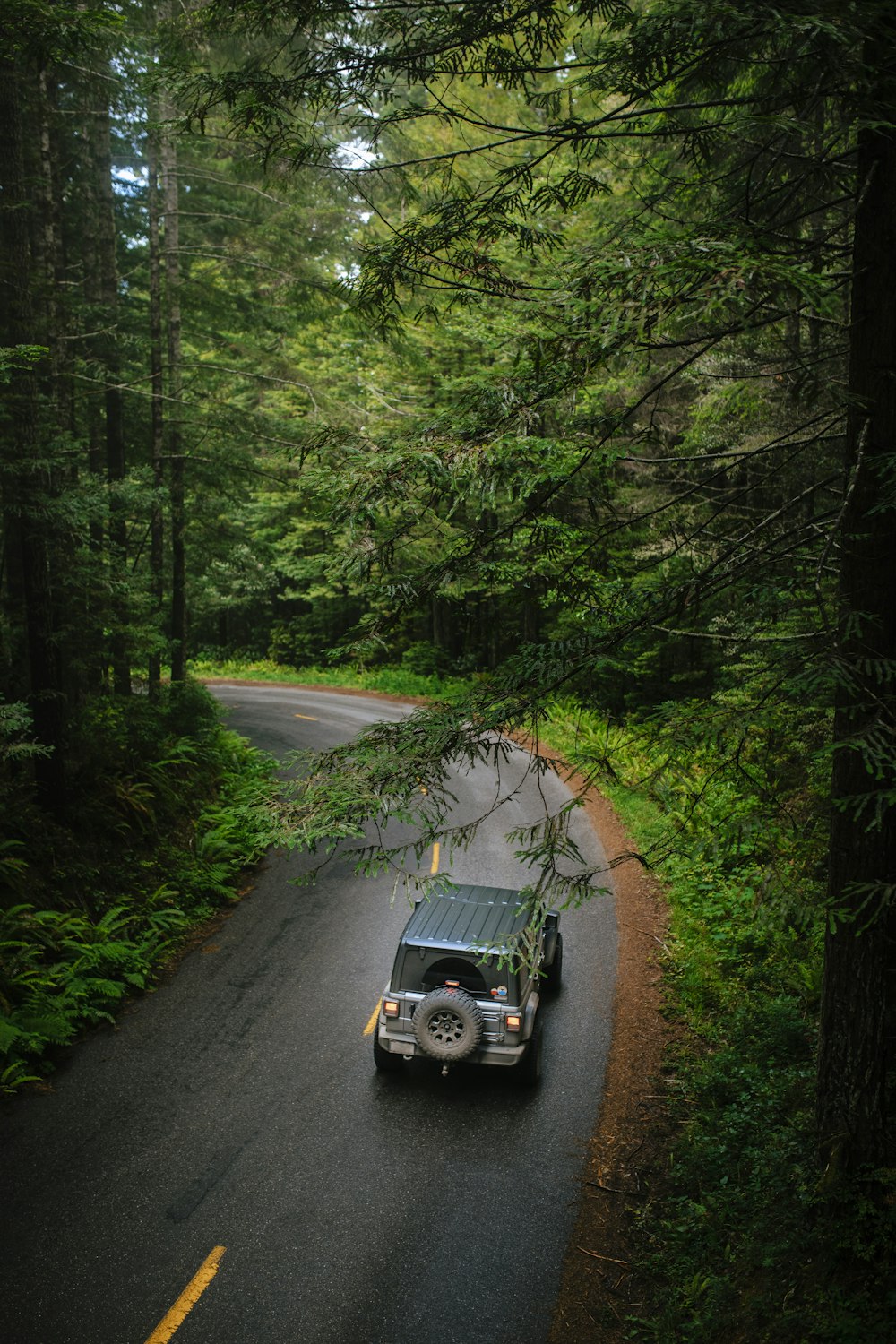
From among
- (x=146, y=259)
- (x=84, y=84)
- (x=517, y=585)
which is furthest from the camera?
(x=146, y=259)

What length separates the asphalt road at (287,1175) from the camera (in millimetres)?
6441

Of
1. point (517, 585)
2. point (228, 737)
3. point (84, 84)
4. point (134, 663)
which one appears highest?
point (84, 84)

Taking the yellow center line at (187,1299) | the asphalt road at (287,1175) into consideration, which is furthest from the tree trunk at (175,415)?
the yellow center line at (187,1299)

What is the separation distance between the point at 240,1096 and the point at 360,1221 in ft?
7.50

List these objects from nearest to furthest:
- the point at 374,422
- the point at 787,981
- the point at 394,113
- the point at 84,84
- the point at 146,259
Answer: the point at 394,113
the point at 787,981
the point at 84,84
the point at 374,422
the point at 146,259

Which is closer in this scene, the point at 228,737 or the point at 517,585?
the point at 517,585

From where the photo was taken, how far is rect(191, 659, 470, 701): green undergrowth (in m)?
29.8

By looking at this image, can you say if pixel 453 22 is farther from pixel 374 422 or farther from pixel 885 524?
pixel 374 422

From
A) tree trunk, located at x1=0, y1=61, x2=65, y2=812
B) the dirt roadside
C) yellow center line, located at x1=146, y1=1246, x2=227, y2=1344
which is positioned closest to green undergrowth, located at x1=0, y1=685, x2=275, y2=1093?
tree trunk, located at x1=0, y1=61, x2=65, y2=812

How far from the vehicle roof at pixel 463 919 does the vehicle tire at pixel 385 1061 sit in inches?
50.1

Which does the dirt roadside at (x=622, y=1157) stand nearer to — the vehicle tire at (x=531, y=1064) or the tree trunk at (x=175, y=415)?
the vehicle tire at (x=531, y=1064)

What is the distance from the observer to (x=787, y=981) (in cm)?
982

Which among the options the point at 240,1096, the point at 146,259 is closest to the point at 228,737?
the point at 240,1096

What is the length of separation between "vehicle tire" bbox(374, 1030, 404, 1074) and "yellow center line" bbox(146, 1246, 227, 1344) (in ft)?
8.44
